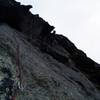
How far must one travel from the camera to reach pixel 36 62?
14836mm

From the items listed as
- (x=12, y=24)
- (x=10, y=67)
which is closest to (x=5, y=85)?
(x=10, y=67)

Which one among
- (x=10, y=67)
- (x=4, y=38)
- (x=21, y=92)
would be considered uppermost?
(x=4, y=38)

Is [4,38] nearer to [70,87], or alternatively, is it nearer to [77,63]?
[70,87]

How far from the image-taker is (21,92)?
10.9 m

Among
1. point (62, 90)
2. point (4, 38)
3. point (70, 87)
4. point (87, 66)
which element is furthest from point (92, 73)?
point (4, 38)

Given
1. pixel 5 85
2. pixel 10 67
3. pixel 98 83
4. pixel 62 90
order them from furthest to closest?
pixel 98 83, pixel 62 90, pixel 10 67, pixel 5 85

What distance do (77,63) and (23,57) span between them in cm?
967

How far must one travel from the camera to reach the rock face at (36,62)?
11531 mm

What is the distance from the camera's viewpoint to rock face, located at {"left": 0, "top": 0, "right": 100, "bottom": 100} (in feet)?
37.8

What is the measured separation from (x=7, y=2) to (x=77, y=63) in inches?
326

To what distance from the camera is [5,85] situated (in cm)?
1037

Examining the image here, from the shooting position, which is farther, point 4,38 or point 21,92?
point 4,38

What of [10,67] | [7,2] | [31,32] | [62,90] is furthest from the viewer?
[31,32]

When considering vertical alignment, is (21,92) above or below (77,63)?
below
